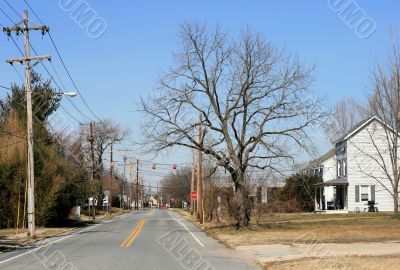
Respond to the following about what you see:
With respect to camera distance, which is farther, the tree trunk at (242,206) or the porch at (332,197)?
the porch at (332,197)

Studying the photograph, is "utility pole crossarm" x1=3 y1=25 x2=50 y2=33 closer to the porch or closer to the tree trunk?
the tree trunk

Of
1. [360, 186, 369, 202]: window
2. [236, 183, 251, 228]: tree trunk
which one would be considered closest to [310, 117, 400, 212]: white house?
[360, 186, 369, 202]: window

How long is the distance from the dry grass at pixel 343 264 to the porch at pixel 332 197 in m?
37.8

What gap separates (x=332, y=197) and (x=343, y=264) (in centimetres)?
4806

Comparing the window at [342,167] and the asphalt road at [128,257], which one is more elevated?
the window at [342,167]

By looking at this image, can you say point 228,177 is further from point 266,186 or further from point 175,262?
point 175,262

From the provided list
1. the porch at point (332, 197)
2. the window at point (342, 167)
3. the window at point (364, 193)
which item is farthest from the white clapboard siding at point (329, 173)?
the window at point (364, 193)

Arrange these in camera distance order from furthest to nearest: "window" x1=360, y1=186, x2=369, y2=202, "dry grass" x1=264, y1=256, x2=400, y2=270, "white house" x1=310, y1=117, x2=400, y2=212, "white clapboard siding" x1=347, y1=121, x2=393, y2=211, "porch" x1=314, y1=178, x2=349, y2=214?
"porch" x1=314, y1=178, x2=349, y2=214 < "window" x1=360, y1=186, x2=369, y2=202 < "white clapboard siding" x1=347, y1=121, x2=393, y2=211 < "white house" x1=310, y1=117, x2=400, y2=212 < "dry grass" x1=264, y1=256, x2=400, y2=270

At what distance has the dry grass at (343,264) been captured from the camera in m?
14.5

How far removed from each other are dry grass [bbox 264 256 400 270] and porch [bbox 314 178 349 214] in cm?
3779

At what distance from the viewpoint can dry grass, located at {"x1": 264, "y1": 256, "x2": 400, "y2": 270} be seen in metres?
14.5

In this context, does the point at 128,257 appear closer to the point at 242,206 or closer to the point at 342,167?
the point at 242,206

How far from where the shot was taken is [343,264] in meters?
15.4

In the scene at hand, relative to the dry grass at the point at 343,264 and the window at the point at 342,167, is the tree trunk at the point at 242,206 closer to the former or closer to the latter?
the dry grass at the point at 343,264
